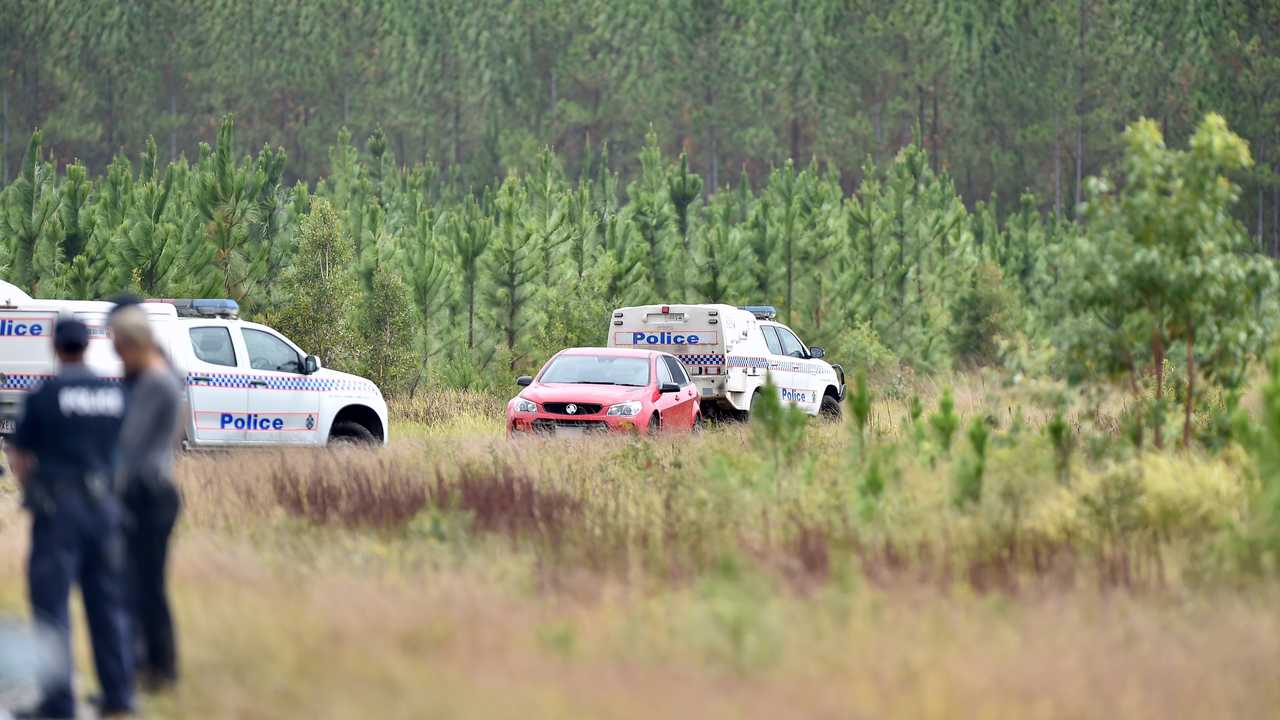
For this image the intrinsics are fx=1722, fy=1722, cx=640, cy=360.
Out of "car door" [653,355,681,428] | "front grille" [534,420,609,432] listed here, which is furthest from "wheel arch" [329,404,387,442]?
"car door" [653,355,681,428]

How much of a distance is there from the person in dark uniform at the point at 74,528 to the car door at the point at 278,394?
415 inches

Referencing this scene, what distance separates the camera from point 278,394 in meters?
18.1

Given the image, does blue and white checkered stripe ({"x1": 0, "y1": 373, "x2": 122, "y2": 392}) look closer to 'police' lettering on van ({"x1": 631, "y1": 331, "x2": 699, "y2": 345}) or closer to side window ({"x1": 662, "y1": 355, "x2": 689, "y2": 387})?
side window ({"x1": 662, "y1": 355, "x2": 689, "y2": 387})

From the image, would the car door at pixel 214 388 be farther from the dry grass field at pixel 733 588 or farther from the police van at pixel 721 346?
the police van at pixel 721 346

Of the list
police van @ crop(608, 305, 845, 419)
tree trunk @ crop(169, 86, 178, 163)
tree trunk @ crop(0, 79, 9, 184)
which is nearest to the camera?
police van @ crop(608, 305, 845, 419)

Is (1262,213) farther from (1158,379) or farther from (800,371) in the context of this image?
(1158,379)

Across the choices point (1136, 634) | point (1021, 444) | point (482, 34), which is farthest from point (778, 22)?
point (1136, 634)

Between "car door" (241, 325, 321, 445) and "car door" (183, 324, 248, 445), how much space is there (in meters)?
0.16

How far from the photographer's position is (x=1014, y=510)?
37.6 ft

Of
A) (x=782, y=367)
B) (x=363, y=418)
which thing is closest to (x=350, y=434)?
(x=363, y=418)

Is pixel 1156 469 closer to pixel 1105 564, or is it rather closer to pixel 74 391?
pixel 1105 564

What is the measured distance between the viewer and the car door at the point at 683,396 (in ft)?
71.6

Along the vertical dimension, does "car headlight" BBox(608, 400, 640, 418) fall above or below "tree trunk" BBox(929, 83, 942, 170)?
below

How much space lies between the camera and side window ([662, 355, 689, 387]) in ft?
73.2
